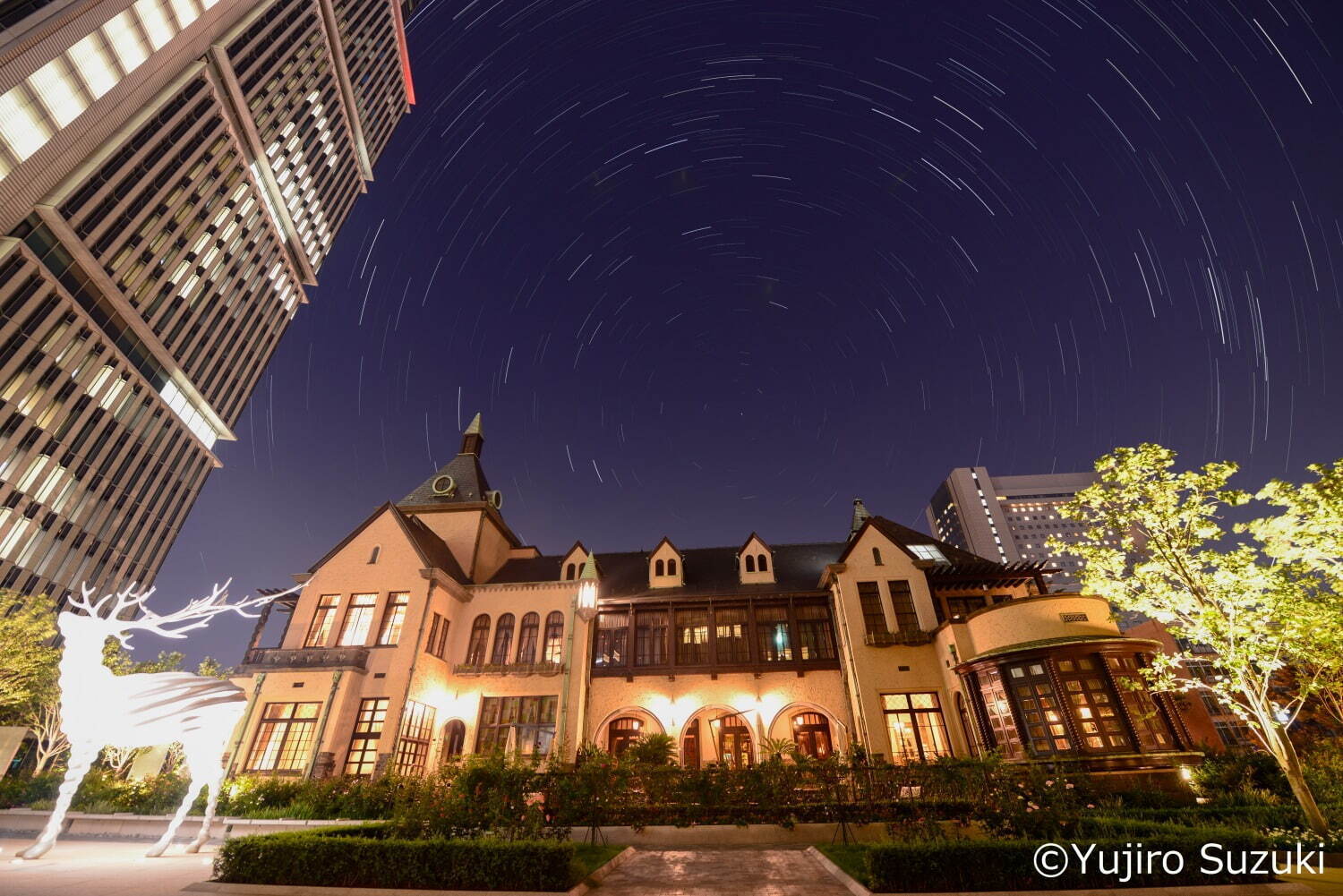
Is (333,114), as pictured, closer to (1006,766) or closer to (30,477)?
(30,477)

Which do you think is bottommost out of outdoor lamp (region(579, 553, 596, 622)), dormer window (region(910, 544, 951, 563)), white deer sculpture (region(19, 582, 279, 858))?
white deer sculpture (region(19, 582, 279, 858))

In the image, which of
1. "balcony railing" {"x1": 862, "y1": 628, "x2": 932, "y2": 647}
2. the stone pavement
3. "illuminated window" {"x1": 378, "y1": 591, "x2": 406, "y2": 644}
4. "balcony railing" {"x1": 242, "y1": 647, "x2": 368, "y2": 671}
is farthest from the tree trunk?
"balcony railing" {"x1": 242, "y1": 647, "x2": 368, "y2": 671}

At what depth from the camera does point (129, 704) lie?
393 inches

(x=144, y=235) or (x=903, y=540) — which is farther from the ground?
(x=144, y=235)

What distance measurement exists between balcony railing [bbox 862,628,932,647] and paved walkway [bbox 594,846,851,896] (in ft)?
41.4

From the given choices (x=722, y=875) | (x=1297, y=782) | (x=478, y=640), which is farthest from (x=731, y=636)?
(x=1297, y=782)

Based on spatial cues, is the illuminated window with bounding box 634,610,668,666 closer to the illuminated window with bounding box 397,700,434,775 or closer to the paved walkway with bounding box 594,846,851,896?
the illuminated window with bounding box 397,700,434,775

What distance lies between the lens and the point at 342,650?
23.0 meters

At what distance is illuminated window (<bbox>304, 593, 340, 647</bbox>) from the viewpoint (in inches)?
975

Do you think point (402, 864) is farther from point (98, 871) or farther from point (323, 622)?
point (323, 622)

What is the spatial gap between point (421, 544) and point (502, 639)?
251 inches

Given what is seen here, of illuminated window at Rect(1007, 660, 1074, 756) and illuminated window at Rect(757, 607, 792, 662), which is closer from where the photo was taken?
illuminated window at Rect(1007, 660, 1074, 756)

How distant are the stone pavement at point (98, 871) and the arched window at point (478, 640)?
14491mm

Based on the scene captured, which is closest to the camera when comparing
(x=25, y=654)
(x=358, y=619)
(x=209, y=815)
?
(x=209, y=815)
